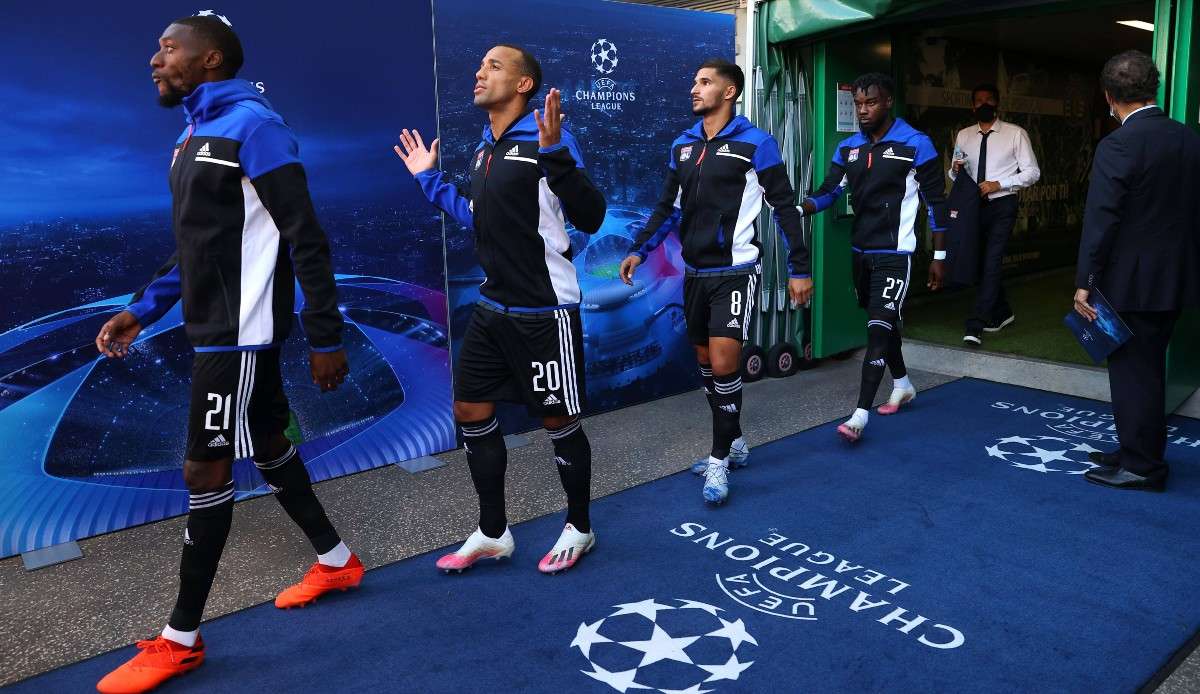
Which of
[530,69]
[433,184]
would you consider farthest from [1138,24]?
[433,184]

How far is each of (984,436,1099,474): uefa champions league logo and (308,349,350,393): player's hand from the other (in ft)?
10.4

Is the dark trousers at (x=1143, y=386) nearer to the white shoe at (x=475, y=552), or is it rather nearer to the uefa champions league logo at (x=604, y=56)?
the white shoe at (x=475, y=552)

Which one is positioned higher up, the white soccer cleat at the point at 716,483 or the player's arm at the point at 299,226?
the player's arm at the point at 299,226

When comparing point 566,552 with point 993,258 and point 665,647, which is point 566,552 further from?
point 993,258

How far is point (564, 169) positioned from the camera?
260 cm

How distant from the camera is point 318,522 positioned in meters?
2.90

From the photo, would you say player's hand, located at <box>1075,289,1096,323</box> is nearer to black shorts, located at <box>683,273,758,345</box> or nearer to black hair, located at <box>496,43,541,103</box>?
black shorts, located at <box>683,273,758,345</box>

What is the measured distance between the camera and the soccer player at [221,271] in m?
2.42

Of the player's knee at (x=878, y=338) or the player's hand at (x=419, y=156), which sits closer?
the player's hand at (x=419, y=156)

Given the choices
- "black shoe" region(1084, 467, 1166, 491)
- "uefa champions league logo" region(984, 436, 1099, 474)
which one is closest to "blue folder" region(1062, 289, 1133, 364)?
"black shoe" region(1084, 467, 1166, 491)

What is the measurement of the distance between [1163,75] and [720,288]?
2.70m

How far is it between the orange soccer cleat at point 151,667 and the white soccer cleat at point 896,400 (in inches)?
149

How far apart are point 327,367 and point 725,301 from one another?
72.0 inches

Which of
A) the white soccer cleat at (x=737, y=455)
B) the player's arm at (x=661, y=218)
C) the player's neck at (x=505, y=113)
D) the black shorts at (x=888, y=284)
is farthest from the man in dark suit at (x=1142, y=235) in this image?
the player's neck at (x=505, y=113)
